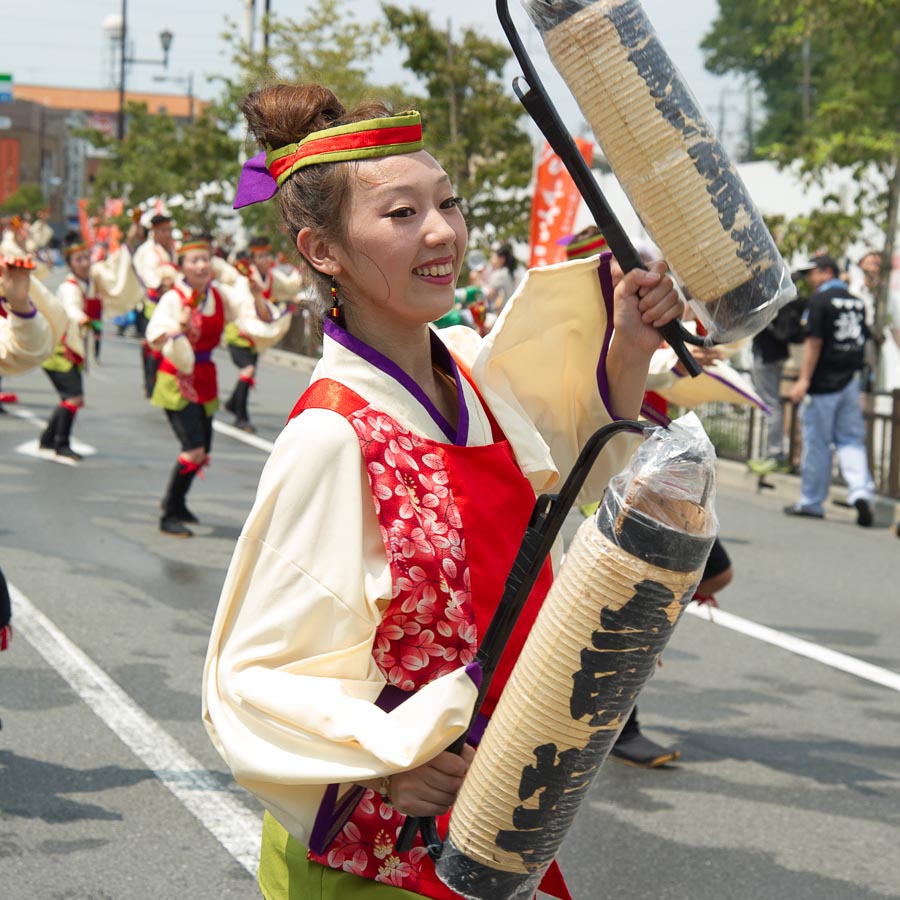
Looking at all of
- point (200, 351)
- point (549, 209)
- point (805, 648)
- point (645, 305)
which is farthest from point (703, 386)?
point (549, 209)

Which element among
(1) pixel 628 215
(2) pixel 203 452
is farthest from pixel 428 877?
(1) pixel 628 215

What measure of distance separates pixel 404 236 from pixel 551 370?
407 millimetres

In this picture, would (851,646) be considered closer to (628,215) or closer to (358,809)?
(358,809)

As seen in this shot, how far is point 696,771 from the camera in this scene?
5387 mm

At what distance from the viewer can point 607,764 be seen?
17.9 feet

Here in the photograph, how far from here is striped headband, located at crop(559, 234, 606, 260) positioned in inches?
234

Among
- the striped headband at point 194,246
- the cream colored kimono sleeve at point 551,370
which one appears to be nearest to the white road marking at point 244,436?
the striped headband at point 194,246

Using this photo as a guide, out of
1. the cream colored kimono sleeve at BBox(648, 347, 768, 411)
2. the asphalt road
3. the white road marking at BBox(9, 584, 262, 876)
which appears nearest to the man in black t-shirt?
the asphalt road

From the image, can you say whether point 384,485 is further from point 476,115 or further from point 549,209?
point 476,115

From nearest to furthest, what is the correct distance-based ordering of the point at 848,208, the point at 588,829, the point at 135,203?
the point at 588,829, the point at 848,208, the point at 135,203

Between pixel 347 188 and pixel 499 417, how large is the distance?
438 mm

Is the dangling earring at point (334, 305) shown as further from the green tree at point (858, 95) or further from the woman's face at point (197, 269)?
the green tree at point (858, 95)

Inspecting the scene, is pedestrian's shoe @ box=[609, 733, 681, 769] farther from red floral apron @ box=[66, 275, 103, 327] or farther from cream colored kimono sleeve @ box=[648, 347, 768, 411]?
red floral apron @ box=[66, 275, 103, 327]

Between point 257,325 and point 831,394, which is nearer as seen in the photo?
point 831,394
